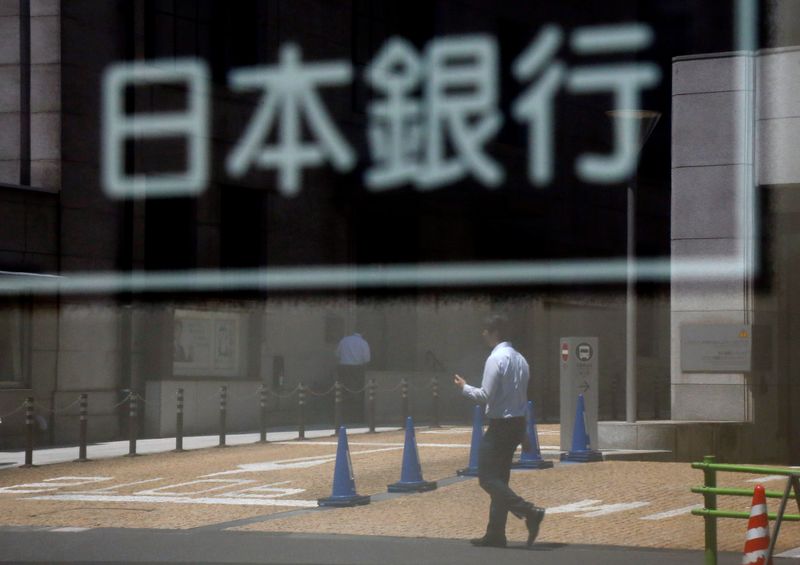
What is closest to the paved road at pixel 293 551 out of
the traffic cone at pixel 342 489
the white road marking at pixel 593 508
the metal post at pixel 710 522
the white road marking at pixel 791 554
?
the white road marking at pixel 791 554

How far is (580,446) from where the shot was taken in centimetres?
2006

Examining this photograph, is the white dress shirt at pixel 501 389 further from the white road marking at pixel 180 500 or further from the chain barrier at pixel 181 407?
the chain barrier at pixel 181 407

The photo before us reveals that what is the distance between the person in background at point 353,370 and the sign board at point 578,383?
8.35 meters

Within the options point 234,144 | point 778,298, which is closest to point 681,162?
point 778,298

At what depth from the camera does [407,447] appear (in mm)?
16359

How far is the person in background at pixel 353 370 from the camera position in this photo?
30.0 metres

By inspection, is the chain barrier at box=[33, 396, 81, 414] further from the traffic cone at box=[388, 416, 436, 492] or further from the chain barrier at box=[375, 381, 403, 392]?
the traffic cone at box=[388, 416, 436, 492]

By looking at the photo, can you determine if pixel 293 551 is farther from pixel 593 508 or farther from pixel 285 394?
pixel 285 394

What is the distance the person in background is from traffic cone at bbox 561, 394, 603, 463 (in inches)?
399

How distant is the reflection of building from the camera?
74.5 feet

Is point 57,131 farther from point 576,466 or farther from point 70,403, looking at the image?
point 576,466

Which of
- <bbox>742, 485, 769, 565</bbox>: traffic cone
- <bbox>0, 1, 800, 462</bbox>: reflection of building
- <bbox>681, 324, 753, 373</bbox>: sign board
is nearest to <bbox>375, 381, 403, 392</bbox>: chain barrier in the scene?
<bbox>0, 1, 800, 462</bbox>: reflection of building

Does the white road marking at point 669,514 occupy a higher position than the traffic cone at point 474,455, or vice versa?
the traffic cone at point 474,455

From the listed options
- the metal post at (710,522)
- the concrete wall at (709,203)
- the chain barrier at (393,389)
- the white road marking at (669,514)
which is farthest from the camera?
the chain barrier at (393,389)
